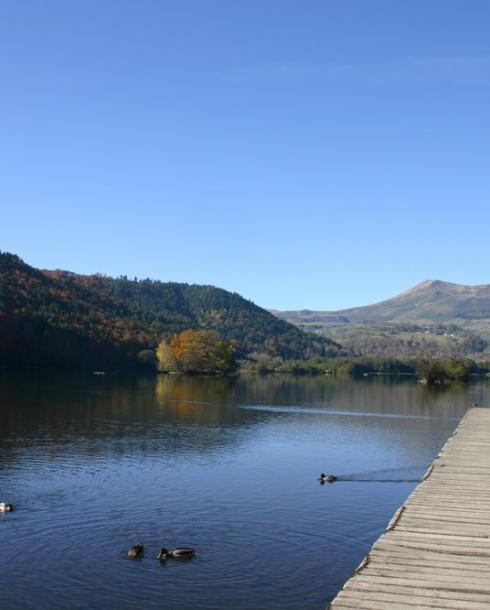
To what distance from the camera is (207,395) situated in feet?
374

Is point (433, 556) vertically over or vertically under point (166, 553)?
over

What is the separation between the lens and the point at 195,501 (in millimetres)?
36281

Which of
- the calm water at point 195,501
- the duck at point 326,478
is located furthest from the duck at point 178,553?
the duck at point 326,478

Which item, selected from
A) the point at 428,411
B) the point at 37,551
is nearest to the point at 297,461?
the point at 37,551

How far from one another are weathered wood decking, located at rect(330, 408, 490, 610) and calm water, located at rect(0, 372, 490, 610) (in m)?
4.29

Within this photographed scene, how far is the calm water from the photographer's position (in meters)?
24.0

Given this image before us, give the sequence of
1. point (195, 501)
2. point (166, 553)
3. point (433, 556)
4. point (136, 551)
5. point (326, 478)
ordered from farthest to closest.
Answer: point (326, 478), point (195, 501), point (136, 551), point (166, 553), point (433, 556)

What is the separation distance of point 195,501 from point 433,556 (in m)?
20.6

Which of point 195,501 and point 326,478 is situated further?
point 326,478

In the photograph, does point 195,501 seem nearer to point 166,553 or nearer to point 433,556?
point 166,553

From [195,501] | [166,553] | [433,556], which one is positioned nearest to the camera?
[433,556]

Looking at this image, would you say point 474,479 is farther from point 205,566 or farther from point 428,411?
point 428,411

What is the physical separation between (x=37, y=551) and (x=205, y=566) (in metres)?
6.23

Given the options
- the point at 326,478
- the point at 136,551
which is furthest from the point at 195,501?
the point at 136,551
